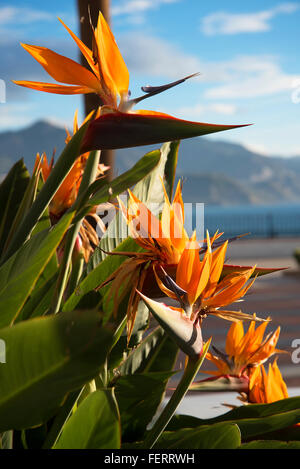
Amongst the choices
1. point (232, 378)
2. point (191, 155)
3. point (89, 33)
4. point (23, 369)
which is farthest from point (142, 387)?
point (191, 155)

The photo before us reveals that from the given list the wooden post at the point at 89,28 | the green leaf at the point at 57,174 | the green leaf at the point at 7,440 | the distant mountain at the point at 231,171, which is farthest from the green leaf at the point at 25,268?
the distant mountain at the point at 231,171

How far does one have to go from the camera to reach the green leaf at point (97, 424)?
0.27 meters

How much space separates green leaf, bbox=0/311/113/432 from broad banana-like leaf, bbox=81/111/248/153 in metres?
0.11

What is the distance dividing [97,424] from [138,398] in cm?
17

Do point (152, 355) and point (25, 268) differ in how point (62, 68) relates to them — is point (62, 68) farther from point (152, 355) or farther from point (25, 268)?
point (152, 355)

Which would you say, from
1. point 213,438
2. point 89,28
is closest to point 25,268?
point 213,438

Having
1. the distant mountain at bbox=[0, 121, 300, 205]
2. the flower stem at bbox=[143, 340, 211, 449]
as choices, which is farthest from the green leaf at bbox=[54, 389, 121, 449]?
the distant mountain at bbox=[0, 121, 300, 205]

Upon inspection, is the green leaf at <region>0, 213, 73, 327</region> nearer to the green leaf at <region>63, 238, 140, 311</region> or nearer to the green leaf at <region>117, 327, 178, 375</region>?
the green leaf at <region>63, 238, 140, 311</region>

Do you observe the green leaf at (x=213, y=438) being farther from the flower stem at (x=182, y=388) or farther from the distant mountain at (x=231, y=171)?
the distant mountain at (x=231, y=171)

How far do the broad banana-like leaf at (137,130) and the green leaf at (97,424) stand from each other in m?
0.13

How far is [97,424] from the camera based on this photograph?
278mm

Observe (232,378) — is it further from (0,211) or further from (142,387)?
(0,211)

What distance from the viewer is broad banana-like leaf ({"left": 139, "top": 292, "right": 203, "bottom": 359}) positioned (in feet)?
0.83

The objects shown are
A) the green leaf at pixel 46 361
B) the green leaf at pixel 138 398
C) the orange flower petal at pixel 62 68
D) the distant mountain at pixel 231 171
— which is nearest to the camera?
the green leaf at pixel 46 361
